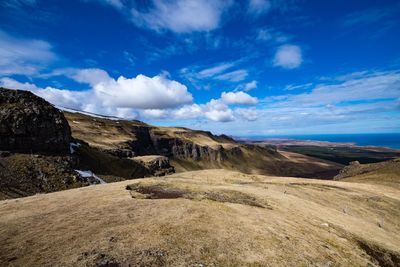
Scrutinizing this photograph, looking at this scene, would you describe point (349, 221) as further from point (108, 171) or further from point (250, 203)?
point (108, 171)

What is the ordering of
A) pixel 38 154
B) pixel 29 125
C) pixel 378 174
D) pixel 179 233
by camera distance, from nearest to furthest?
pixel 179 233 → pixel 38 154 → pixel 29 125 → pixel 378 174

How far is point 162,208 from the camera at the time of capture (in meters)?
29.6

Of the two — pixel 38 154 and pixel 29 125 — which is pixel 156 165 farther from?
pixel 38 154

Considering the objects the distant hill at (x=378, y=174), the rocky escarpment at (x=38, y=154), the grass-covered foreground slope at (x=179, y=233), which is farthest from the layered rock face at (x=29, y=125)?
the distant hill at (x=378, y=174)

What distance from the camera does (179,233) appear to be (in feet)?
74.2

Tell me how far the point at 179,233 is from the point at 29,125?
8703cm

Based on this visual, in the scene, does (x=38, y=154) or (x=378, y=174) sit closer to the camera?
(x=38, y=154)

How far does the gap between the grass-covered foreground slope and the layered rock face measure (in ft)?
201

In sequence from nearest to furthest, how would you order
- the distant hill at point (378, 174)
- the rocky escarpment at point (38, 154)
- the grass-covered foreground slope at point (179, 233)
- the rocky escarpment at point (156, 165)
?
the grass-covered foreground slope at point (179, 233) → the rocky escarpment at point (38, 154) → the distant hill at point (378, 174) → the rocky escarpment at point (156, 165)

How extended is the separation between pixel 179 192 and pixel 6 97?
8069 cm

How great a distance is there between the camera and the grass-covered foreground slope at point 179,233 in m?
18.7

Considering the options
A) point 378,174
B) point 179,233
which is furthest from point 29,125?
point 378,174

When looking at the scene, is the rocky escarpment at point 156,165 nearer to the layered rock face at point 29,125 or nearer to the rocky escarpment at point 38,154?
the rocky escarpment at point 38,154

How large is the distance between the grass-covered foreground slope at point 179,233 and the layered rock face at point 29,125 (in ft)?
201
